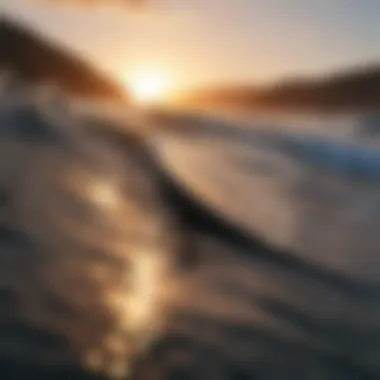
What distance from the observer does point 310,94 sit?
1571 mm

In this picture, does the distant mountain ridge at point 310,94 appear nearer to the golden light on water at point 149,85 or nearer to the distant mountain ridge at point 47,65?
the golden light on water at point 149,85

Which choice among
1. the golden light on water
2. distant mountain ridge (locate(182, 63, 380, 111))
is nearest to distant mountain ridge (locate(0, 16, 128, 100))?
the golden light on water

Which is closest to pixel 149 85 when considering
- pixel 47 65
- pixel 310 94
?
pixel 47 65

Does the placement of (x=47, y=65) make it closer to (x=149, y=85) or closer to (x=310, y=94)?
(x=149, y=85)

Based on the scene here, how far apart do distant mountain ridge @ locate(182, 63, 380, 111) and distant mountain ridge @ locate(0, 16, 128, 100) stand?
16 centimetres

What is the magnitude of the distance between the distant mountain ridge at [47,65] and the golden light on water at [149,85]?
0.02 meters

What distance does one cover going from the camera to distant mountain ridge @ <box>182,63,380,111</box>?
154cm

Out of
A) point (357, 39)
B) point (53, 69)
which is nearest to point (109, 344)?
point (53, 69)

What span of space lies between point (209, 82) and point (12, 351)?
100 centimetres

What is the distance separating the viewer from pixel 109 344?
69 centimetres

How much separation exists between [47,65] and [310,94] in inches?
19.8

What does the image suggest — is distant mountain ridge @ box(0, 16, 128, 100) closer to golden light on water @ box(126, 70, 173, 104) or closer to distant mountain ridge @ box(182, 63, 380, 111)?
golden light on water @ box(126, 70, 173, 104)

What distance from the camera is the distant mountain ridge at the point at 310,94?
1.54m

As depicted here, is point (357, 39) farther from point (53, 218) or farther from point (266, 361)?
point (266, 361)
